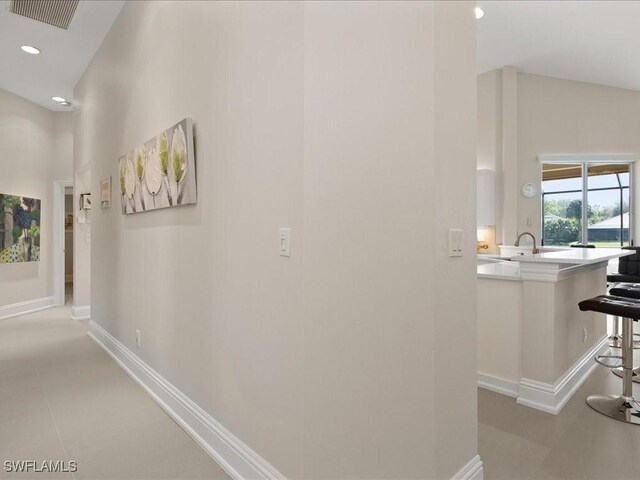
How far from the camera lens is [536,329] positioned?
105 inches

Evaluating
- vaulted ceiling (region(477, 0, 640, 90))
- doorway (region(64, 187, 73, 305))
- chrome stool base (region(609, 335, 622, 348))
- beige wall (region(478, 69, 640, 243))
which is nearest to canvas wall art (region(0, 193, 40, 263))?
doorway (region(64, 187, 73, 305))

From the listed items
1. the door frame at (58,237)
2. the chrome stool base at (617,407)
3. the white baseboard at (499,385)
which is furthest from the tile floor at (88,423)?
the door frame at (58,237)

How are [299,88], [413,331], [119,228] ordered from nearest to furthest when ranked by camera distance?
[299,88] → [413,331] → [119,228]

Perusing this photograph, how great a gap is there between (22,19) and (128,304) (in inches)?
116

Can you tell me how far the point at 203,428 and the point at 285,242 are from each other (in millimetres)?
1331

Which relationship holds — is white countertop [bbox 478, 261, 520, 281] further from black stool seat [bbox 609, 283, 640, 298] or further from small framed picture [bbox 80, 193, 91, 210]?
small framed picture [bbox 80, 193, 91, 210]

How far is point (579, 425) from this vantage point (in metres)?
2.35

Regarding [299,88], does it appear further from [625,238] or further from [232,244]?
[625,238]

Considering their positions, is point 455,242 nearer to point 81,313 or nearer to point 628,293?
point 628,293

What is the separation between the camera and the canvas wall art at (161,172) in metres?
2.20

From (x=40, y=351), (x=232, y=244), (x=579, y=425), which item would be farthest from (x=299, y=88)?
(x=40, y=351)

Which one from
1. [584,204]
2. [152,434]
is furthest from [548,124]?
[152,434]

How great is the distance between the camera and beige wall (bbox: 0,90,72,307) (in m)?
5.43

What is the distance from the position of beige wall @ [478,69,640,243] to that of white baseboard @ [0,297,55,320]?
7594 millimetres
